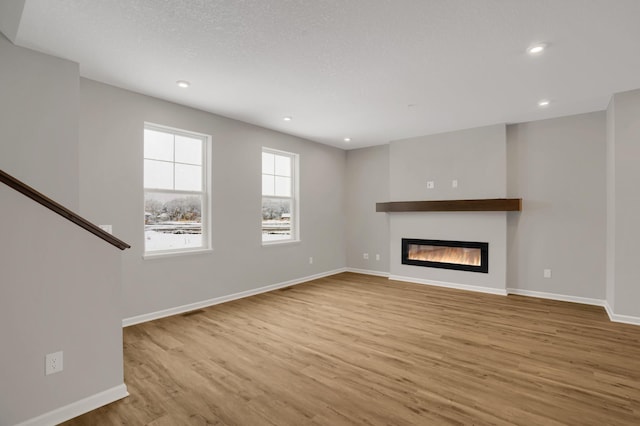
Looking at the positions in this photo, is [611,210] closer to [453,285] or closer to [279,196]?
[453,285]

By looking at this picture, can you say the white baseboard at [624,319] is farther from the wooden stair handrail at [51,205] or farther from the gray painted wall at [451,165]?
the wooden stair handrail at [51,205]

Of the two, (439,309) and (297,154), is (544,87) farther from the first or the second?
(297,154)

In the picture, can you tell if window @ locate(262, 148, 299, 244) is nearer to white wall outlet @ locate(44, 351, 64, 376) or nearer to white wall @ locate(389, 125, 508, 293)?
white wall @ locate(389, 125, 508, 293)

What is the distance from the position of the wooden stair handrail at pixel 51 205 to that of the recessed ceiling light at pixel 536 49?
3393mm

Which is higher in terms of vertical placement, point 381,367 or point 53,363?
point 53,363

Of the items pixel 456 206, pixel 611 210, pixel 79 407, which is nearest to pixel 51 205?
pixel 79 407

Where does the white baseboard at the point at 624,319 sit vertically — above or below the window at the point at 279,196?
below

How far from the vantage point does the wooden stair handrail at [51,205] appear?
1699 millimetres

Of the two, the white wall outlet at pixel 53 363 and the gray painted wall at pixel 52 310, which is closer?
the gray painted wall at pixel 52 310

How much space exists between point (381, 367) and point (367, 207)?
14.0 ft

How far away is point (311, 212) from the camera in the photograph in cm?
601

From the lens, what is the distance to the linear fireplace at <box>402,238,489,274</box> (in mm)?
5086

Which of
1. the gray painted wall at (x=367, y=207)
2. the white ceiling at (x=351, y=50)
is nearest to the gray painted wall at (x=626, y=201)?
the white ceiling at (x=351, y=50)

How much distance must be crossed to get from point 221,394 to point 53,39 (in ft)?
9.98
